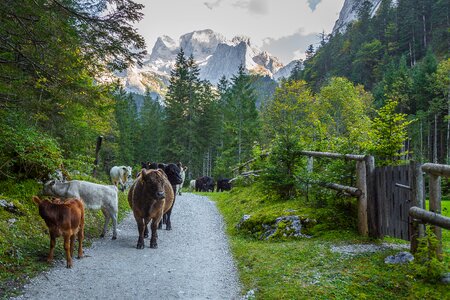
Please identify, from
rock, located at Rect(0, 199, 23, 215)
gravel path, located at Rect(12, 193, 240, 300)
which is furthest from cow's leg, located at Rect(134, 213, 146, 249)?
rock, located at Rect(0, 199, 23, 215)

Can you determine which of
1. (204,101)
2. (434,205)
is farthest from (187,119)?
(434,205)

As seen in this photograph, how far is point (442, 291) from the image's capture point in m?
4.55

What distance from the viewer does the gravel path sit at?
17.1 ft

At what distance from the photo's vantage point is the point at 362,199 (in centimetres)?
764

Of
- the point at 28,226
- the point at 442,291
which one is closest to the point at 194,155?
the point at 28,226

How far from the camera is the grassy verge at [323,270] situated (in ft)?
15.8

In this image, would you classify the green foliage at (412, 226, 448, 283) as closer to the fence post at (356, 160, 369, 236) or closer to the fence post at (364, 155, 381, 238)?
the fence post at (364, 155, 381, 238)

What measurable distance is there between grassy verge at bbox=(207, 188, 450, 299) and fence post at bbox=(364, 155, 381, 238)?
0.79 ft

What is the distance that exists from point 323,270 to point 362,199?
2.51 metres

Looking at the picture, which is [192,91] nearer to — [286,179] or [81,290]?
[286,179]

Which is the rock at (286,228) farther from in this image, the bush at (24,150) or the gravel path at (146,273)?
the bush at (24,150)

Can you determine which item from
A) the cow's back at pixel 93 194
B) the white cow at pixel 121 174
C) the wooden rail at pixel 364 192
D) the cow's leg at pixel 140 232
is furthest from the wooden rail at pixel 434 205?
the white cow at pixel 121 174

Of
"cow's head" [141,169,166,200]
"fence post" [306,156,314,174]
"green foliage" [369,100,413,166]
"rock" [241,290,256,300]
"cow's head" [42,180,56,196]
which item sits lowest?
"rock" [241,290,256,300]

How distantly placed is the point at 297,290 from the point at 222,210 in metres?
10.3
